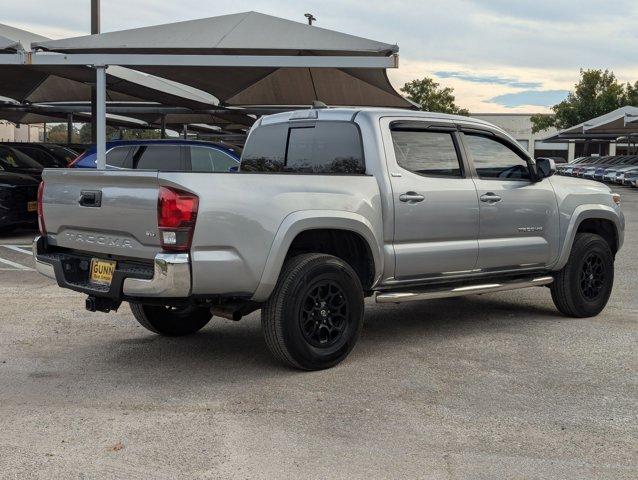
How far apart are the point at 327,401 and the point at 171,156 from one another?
25.3 feet

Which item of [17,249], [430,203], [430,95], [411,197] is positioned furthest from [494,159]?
[430,95]

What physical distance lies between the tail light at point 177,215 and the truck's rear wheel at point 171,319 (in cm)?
155

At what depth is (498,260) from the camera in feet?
22.1

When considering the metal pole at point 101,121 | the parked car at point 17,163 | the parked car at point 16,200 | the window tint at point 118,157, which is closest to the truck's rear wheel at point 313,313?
the metal pole at point 101,121

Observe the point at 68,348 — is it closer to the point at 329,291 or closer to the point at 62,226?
the point at 62,226

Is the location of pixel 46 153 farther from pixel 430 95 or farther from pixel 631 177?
pixel 430 95

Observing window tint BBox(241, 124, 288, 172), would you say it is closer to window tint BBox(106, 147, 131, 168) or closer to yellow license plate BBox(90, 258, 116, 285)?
yellow license plate BBox(90, 258, 116, 285)

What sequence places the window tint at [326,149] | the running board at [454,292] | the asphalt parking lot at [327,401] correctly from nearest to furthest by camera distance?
the asphalt parking lot at [327,401] < the running board at [454,292] < the window tint at [326,149]

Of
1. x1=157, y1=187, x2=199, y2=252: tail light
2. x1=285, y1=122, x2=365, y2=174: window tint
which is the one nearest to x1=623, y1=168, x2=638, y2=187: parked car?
x1=285, y1=122, x2=365, y2=174: window tint

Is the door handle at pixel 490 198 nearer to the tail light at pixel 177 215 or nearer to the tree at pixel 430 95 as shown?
the tail light at pixel 177 215

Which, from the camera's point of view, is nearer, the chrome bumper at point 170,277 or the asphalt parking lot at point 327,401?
the asphalt parking lot at point 327,401

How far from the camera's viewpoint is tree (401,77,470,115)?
58.9 m

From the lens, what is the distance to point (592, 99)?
195 feet

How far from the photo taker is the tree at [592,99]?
189 feet
